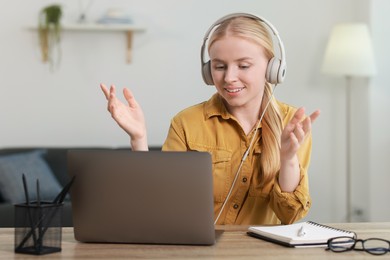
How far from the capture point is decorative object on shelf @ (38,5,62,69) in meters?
4.99

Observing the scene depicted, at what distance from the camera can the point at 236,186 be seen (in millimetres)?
2422

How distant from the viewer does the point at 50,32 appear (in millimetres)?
5074

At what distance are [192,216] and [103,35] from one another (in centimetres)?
337

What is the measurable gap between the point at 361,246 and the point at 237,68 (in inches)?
26.7

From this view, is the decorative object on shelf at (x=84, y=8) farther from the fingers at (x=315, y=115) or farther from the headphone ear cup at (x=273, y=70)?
the fingers at (x=315, y=115)

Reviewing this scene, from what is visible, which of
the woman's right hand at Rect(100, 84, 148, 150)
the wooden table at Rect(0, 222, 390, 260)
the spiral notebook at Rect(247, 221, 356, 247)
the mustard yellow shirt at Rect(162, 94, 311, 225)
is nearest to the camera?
the wooden table at Rect(0, 222, 390, 260)

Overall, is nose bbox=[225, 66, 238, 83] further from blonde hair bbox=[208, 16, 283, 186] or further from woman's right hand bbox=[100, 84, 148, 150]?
woman's right hand bbox=[100, 84, 148, 150]

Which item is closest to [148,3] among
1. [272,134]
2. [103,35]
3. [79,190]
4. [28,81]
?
[103,35]

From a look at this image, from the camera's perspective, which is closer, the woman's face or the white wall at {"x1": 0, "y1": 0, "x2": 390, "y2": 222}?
the woman's face

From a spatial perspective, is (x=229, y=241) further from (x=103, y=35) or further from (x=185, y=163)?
(x=103, y=35)

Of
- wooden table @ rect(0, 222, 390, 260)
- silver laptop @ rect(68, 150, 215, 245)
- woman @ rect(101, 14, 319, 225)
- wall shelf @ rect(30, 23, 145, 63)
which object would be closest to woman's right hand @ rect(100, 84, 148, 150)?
woman @ rect(101, 14, 319, 225)

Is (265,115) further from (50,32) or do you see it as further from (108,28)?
(50,32)

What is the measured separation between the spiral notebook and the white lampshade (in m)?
2.95

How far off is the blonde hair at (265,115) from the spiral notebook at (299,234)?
0.33 metres
